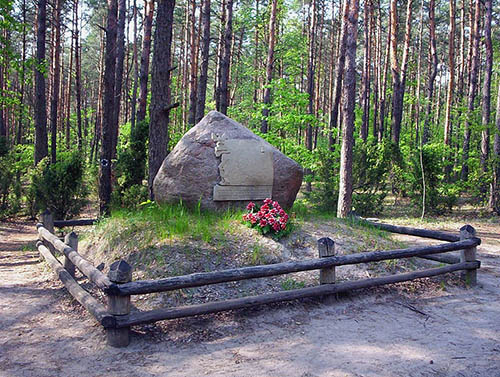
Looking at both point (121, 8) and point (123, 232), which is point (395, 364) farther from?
point (121, 8)

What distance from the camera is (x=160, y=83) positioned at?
941 centimetres

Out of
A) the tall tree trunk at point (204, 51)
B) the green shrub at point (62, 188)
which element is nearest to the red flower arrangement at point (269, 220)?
the green shrub at point (62, 188)

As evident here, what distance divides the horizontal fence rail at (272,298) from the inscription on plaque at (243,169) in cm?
262

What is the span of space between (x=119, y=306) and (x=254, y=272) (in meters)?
1.58

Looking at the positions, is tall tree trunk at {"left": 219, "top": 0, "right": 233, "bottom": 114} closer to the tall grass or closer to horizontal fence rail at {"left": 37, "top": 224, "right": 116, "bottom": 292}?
the tall grass

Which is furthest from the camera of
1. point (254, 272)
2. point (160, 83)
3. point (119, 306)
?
point (160, 83)

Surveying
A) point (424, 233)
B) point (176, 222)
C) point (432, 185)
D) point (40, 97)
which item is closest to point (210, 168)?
point (176, 222)

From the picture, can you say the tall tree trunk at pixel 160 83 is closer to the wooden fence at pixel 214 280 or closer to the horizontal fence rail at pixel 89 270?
the wooden fence at pixel 214 280

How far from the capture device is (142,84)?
48.6 feet

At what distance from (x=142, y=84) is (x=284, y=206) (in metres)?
8.74

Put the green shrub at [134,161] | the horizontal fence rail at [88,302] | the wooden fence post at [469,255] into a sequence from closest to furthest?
the horizontal fence rail at [88,302] → the wooden fence post at [469,255] → the green shrub at [134,161]

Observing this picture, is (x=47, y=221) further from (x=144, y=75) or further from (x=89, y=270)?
(x=144, y=75)

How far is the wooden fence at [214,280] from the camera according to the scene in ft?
14.3

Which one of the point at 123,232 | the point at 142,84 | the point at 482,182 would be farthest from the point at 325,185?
the point at 123,232
